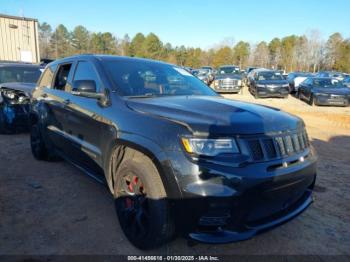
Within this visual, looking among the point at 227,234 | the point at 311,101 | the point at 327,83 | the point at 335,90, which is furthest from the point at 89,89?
the point at 327,83

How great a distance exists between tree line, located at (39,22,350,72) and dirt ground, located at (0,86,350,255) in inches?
2451

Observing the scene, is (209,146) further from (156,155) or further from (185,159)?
(156,155)

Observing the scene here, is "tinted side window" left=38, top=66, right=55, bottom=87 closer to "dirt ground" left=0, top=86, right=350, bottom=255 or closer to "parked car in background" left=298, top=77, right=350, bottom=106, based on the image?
"dirt ground" left=0, top=86, right=350, bottom=255

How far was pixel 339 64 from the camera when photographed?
56594mm

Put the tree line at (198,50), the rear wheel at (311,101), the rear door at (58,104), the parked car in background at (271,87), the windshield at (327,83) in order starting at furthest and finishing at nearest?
the tree line at (198,50) < the parked car in background at (271,87) < the windshield at (327,83) < the rear wheel at (311,101) < the rear door at (58,104)

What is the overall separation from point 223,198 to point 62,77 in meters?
3.42

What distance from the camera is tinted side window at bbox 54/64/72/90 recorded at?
173 inches

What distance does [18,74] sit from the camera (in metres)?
8.36

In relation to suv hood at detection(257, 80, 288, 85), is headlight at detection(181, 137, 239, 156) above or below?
below

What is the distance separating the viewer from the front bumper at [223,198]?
2.29 m

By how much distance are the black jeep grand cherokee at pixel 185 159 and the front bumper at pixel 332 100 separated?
551 inches

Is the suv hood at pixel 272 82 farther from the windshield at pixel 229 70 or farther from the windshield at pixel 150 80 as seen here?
the windshield at pixel 150 80

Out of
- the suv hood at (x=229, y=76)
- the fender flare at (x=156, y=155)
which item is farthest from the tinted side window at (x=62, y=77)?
the suv hood at (x=229, y=76)

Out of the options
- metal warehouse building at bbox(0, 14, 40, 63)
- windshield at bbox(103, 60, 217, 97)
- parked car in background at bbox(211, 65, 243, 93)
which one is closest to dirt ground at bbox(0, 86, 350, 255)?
windshield at bbox(103, 60, 217, 97)
